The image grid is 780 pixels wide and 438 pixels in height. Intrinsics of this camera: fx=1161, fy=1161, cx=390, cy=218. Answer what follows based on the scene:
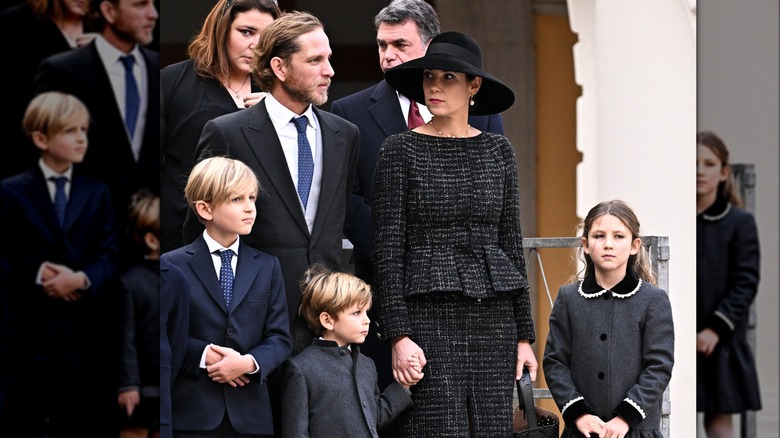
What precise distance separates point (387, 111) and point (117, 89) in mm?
3469

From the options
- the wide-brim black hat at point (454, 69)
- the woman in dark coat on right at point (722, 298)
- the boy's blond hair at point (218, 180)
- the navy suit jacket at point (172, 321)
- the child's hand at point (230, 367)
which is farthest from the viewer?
the wide-brim black hat at point (454, 69)

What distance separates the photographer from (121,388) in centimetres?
130

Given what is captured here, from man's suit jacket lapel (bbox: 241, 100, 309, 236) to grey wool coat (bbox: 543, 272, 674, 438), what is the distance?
1.13m

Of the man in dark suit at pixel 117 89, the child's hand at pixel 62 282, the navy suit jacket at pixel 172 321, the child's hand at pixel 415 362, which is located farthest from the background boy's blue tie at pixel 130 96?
the child's hand at pixel 415 362

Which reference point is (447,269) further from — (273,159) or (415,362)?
(273,159)

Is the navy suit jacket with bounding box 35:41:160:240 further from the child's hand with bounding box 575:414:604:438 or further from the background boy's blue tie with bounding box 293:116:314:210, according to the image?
the child's hand with bounding box 575:414:604:438

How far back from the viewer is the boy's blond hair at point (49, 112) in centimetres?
123

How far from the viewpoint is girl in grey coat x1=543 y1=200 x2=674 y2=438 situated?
14.2ft

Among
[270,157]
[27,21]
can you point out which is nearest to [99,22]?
[27,21]

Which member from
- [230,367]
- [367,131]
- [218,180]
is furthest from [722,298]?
[367,131]

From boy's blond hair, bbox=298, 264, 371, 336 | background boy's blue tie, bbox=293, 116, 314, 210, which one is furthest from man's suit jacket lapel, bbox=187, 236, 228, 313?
background boy's blue tie, bbox=293, 116, 314, 210

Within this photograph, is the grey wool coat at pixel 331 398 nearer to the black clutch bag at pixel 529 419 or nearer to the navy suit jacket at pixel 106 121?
the black clutch bag at pixel 529 419

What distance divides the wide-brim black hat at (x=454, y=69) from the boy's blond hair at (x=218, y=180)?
734 millimetres

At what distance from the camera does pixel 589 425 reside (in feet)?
14.1
